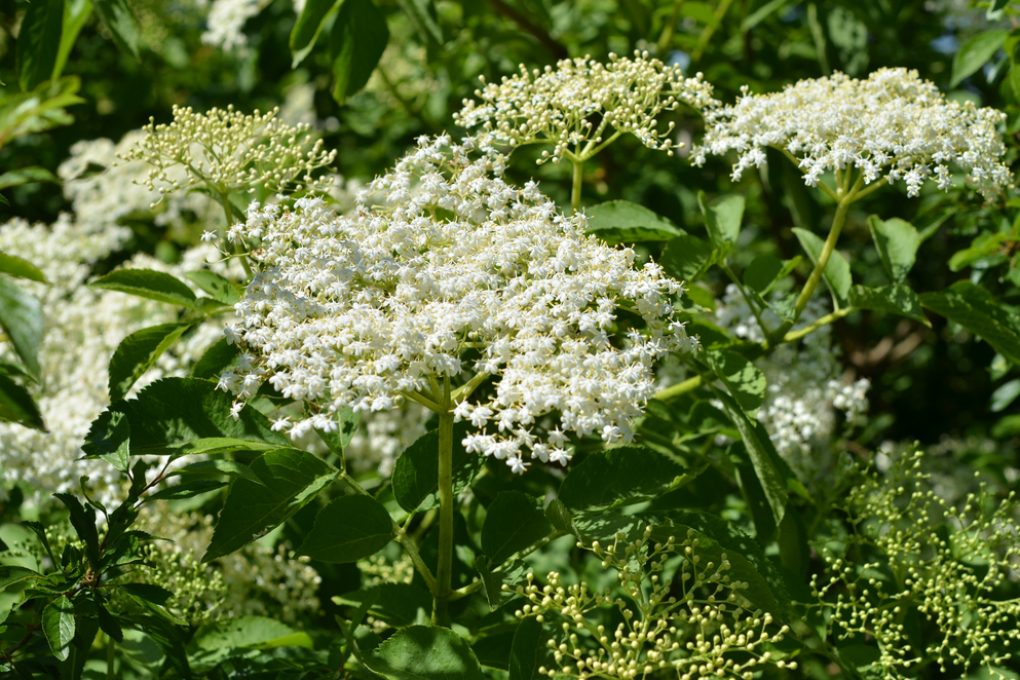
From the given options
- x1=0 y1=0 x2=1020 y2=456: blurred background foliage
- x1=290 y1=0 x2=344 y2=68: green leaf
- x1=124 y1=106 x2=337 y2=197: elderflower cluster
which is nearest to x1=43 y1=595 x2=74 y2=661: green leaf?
x1=124 y1=106 x2=337 y2=197: elderflower cluster

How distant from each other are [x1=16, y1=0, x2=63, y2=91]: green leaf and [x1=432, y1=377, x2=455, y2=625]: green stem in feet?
4.77

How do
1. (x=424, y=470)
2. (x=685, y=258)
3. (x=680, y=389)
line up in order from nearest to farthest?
(x=424, y=470)
(x=685, y=258)
(x=680, y=389)

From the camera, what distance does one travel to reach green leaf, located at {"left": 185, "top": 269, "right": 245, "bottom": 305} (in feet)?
7.80

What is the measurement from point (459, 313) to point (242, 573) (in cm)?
123

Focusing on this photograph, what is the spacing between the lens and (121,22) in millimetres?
2654

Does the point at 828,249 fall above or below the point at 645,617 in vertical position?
above

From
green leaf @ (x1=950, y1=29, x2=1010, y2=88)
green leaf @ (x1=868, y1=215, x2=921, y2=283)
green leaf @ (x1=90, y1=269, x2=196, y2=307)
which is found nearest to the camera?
green leaf @ (x1=90, y1=269, x2=196, y2=307)

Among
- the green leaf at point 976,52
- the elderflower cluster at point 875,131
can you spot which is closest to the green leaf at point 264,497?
the elderflower cluster at point 875,131

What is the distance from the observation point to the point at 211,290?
2455mm

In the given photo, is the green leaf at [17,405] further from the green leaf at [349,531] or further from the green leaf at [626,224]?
the green leaf at [626,224]

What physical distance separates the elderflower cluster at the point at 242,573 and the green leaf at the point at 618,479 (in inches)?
34.9

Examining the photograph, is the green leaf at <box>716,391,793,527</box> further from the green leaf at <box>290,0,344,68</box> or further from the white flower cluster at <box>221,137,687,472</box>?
the green leaf at <box>290,0,344,68</box>

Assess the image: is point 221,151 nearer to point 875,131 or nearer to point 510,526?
point 510,526

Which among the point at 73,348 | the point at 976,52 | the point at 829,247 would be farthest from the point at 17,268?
the point at 976,52
